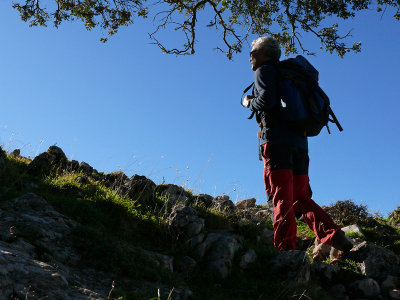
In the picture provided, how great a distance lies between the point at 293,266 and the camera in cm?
473

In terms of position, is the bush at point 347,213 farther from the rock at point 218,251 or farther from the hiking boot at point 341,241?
the rock at point 218,251

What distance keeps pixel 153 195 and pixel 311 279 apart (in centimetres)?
337

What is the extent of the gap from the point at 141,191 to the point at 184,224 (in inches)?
68.9

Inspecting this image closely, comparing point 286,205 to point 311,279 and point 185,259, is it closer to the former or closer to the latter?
point 311,279

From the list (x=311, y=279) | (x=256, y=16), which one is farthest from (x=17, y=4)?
(x=311, y=279)

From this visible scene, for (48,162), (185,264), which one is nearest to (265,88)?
(185,264)

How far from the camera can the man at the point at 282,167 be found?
5141 mm

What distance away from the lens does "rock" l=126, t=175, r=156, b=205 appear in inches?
263

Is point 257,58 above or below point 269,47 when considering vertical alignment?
below

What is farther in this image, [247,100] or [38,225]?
[247,100]

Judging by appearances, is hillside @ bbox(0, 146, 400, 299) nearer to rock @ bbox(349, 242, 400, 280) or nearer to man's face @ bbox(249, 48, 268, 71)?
rock @ bbox(349, 242, 400, 280)

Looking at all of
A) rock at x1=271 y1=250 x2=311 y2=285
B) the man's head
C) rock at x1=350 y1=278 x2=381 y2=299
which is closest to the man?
the man's head

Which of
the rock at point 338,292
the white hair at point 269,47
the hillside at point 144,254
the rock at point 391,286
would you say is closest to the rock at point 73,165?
the hillside at point 144,254

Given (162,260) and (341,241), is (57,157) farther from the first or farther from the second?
(341,241)
